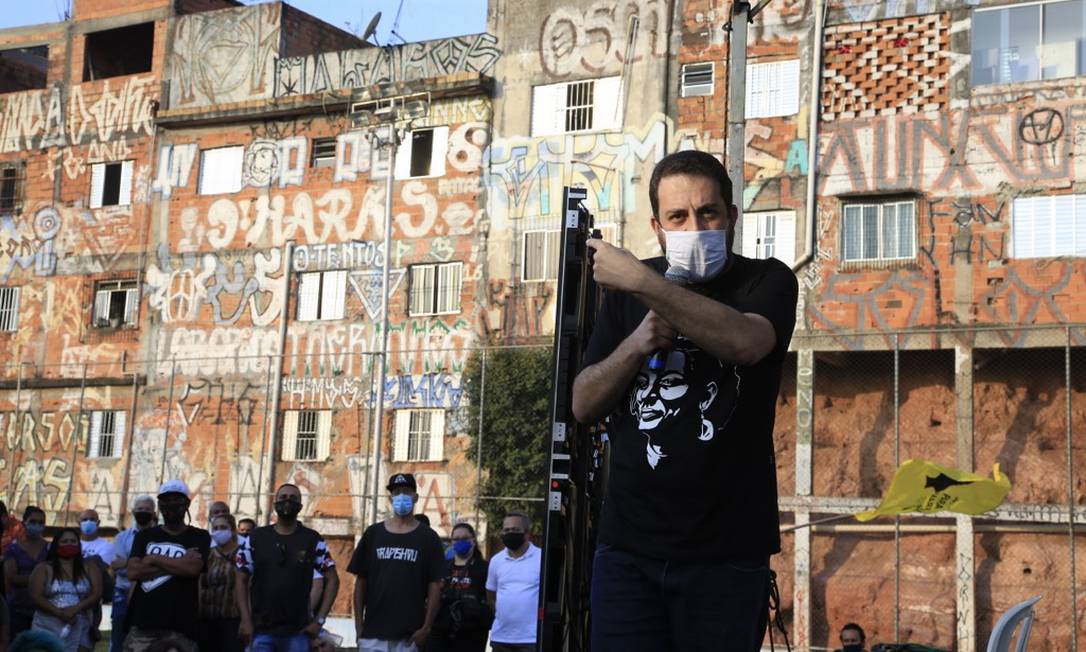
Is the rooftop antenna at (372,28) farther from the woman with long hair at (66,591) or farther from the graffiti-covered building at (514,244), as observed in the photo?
the woman with long hair at (66,591)

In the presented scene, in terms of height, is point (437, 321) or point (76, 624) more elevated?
point (437, 321)

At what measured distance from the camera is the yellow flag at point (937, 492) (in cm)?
2112

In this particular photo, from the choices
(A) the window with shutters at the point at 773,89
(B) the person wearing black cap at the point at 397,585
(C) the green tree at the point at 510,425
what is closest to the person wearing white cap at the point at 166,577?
(B) the person wearing black cap at the point at 397,585

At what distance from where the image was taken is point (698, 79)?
122 feet

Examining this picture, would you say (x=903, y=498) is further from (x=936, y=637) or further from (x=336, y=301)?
(x=336, y=301)

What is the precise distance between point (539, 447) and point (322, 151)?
10818mm

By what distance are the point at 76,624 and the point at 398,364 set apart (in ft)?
77.1

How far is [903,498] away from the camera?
2123 cm

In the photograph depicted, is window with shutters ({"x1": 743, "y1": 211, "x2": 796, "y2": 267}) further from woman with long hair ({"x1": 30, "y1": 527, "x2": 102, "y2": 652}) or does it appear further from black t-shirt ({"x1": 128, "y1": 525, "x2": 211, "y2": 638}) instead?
black t-shirt ({"x1": 128, "y1": 525, "x2": 211, "y2": 638})

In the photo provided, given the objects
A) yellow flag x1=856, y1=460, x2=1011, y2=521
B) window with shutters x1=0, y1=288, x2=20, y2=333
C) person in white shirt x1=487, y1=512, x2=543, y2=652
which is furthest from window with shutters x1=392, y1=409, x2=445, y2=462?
person in white shirt x1=487, y1=512, x2=543, y2=652

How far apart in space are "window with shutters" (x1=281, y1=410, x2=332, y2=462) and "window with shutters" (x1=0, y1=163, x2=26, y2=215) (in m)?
12.2

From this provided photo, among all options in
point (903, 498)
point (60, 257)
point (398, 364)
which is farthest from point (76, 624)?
point (60, 257)

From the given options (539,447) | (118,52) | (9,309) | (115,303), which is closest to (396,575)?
(539,447)

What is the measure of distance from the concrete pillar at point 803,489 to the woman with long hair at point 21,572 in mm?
18509
